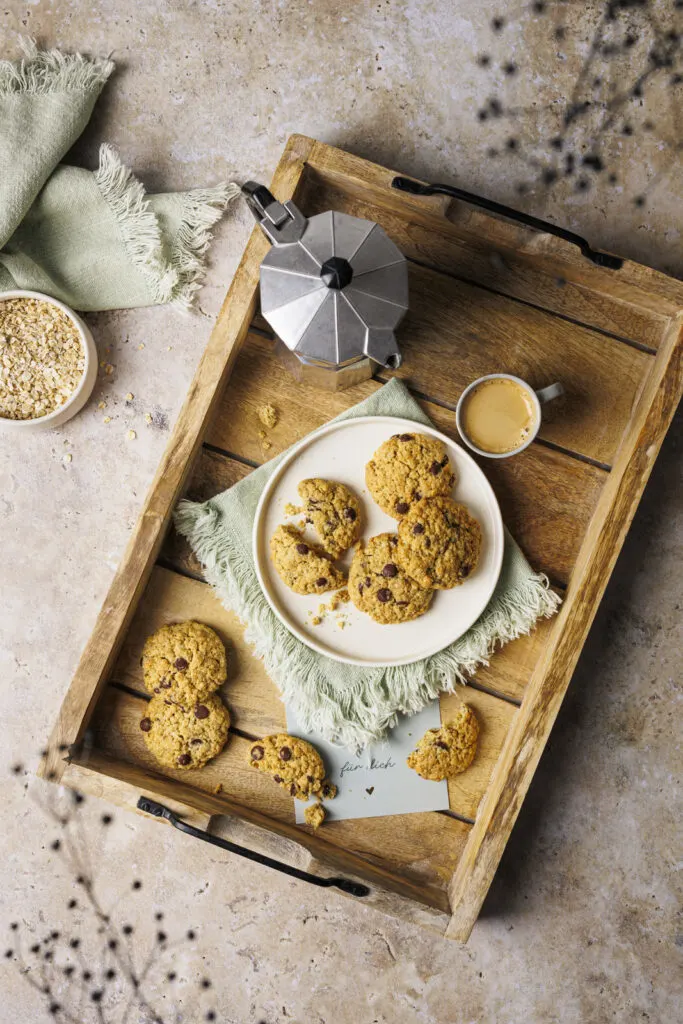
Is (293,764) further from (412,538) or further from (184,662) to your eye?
(412,538)

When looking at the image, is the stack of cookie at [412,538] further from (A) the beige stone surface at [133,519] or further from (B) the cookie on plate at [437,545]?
(A) the beige stone surface at [133,519]

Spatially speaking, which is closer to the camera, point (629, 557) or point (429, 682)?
point (429, 682)

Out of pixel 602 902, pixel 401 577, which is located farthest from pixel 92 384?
pixel 602 902

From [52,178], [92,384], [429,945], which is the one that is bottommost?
[429,945]

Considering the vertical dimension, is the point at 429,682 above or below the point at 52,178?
below

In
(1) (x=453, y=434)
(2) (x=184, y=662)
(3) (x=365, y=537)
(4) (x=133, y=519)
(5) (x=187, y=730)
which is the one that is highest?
(1) (x=453, y=434)

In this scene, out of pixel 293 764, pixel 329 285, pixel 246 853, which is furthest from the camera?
pixel 293 764

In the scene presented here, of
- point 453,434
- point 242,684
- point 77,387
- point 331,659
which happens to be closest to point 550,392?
point 453,434

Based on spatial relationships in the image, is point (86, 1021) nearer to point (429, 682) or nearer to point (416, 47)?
point (429, 682)
